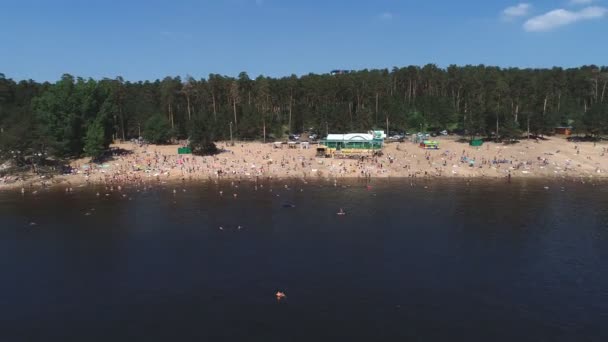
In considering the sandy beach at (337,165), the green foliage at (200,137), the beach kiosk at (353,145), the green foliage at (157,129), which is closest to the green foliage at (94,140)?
the sandy beach at (337,165)

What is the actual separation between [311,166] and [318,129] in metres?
30.4

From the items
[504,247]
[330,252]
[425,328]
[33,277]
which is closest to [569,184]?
[504,247]

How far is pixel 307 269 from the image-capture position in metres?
42.4

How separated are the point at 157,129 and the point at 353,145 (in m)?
48.0

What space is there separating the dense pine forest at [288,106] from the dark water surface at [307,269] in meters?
31.4

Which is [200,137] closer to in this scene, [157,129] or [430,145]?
[157,129]

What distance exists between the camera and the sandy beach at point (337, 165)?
Result: 9238 cm

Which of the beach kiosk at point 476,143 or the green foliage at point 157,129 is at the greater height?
the green foliage at point 157,129

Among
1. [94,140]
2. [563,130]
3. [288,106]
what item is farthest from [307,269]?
[288,106]

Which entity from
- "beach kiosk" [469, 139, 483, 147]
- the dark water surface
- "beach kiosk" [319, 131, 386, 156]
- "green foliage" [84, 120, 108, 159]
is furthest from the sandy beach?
the dark water surface

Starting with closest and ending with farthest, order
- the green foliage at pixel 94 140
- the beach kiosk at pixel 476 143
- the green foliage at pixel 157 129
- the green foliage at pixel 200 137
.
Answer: the green foliage at pixel 94 140 → the green foliage at pixel 200 137 → the beach kiosk at pixel 476 143 → the green foliage at pixel 157 129

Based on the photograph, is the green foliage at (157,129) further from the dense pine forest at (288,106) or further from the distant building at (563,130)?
the distant building at (563,130)

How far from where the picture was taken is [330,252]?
4703 cm

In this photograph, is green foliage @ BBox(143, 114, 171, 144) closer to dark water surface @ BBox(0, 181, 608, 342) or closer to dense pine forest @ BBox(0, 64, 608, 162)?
dense pine forest @ BBox(0, 64, 608, 162)
